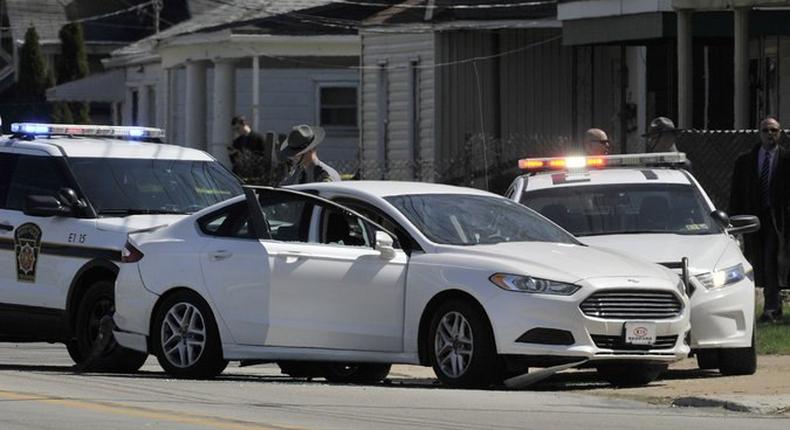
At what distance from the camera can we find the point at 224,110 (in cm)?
3744

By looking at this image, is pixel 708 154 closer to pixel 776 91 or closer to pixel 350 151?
pixel 776 91

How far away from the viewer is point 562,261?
12469mm

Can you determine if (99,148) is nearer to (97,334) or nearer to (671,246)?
(97,334)

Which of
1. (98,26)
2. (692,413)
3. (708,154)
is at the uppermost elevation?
(98,26)

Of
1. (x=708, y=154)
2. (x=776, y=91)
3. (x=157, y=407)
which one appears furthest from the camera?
(x=776, y=91)

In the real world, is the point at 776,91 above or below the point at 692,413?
above

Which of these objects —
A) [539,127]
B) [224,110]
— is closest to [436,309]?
[539,127]

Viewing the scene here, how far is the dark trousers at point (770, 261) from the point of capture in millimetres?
17625

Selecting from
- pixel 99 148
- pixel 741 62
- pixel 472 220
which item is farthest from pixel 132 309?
pixel 741 62

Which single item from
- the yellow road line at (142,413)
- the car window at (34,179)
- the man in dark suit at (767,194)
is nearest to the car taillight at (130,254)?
the car window at (34,179)

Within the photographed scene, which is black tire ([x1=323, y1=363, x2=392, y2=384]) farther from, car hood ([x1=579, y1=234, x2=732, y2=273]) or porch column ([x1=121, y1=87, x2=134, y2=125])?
porch column ([x1=121, y1=87, x2=134, y2=125])

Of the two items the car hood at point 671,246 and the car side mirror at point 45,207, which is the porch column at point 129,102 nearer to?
the car side mirror at point 45,207

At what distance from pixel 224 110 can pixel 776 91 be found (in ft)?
42.4

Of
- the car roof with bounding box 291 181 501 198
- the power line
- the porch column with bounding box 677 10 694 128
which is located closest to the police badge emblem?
the car roof with bounding box 291 181 501 198
